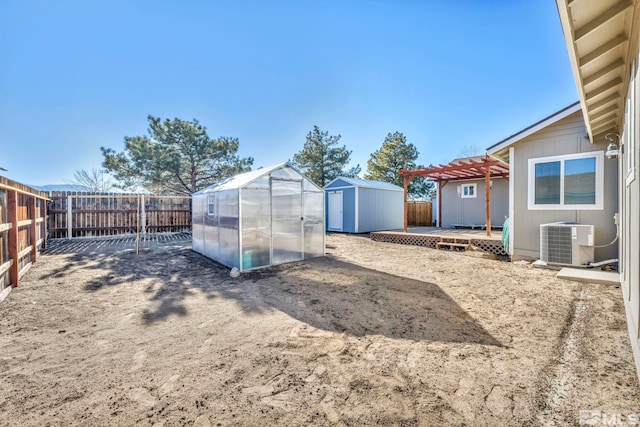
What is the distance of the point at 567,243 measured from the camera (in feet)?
16.6

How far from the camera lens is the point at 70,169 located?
19.2m

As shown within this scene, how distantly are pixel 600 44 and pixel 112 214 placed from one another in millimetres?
14665

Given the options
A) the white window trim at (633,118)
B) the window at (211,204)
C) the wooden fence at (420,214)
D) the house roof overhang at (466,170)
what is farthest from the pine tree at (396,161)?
the white window trim at (633,118)

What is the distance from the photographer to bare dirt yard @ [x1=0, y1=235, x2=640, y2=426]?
1.68 metres

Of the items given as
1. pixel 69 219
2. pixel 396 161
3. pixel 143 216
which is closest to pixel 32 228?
pixel 69 219

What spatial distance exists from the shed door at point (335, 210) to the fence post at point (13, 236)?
10.4 meters

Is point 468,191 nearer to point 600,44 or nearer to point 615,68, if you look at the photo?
point 615,68

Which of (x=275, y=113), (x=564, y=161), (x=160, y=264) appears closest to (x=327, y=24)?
(x=275, y=113)

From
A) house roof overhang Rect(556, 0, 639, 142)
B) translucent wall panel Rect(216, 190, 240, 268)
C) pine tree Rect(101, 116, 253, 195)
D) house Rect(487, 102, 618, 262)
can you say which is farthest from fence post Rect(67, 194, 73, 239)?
house Rect(487, 102, 618, 262)

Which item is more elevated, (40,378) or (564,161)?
(564,161)

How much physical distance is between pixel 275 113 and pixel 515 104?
44.5 ft

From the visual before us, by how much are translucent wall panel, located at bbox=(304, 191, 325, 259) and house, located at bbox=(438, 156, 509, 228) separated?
6500 millimetres

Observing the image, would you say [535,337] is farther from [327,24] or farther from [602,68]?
[327,24]

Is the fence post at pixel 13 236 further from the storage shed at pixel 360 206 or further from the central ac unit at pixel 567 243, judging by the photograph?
the storage shed at pixel 360 206
